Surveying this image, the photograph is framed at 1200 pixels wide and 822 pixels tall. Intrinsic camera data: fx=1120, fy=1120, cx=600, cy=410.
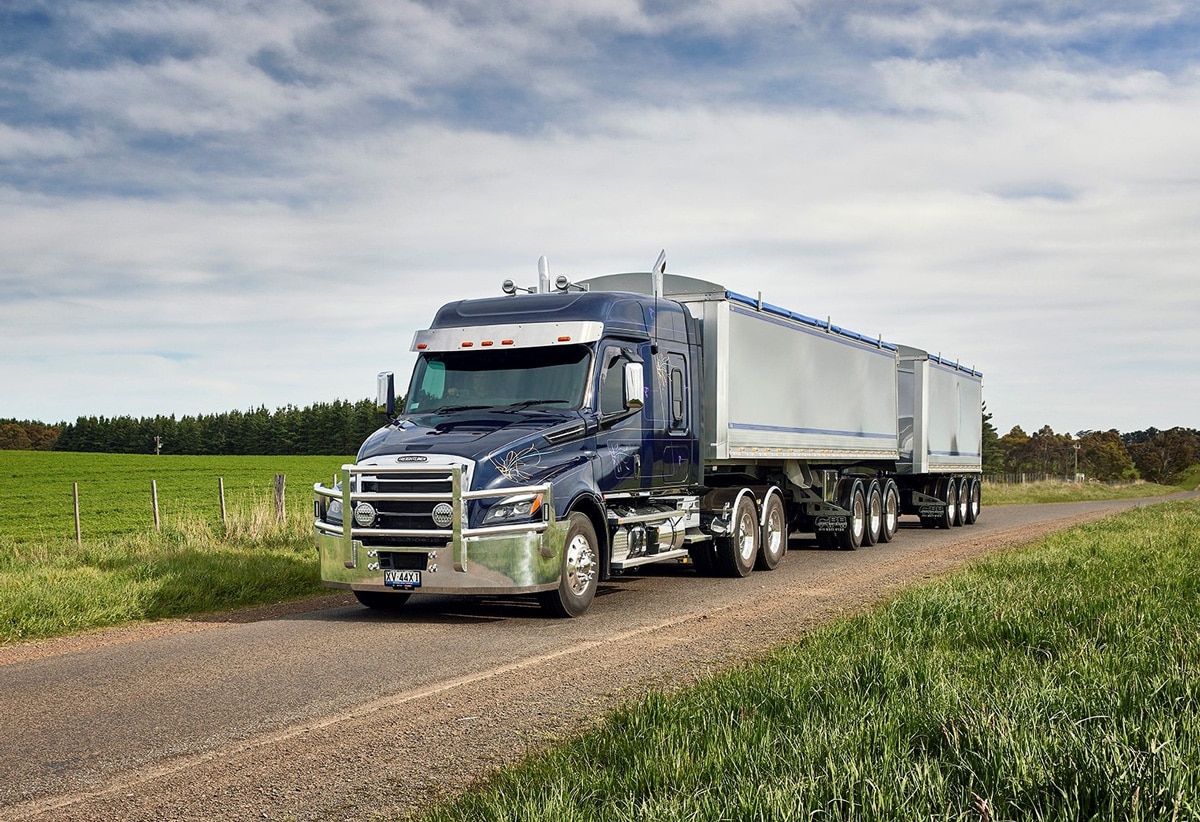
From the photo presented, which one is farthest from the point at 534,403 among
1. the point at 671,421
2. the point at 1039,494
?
the point at 1039,494

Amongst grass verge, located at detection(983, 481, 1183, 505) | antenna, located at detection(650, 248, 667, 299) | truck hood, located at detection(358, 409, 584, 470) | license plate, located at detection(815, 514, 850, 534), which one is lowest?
grass verge, located at detection(983, 481, 1183, 505)

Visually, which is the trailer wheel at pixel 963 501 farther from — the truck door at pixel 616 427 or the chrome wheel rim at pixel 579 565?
the chrome wheel rim at pixel 579 565

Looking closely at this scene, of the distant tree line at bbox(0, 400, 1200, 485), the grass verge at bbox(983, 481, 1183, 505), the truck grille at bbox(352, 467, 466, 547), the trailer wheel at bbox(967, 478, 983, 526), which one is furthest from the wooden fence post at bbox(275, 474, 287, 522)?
the distant tree line at bbox(0, 400, 1200, 485)

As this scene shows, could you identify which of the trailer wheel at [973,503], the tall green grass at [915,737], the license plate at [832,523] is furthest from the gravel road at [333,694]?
the trailer wheel at [973,503]

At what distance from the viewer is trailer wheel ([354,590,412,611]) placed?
11852mm

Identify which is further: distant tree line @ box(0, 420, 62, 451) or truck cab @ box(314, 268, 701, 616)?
distant tree line @ box(0, 420, 62, 451)

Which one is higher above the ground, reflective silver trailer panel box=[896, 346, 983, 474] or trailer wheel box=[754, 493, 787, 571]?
reflective silver trailer panel box=[896, 346, 983, 474]

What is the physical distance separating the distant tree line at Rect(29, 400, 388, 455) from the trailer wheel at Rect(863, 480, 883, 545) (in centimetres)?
9204

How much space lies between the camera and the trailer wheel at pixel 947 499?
1077 inches

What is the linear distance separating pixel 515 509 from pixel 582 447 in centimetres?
131

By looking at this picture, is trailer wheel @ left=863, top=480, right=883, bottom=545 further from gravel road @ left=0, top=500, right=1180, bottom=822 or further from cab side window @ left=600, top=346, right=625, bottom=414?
cab side window @ left=600, top=346, right=625, bottom=414

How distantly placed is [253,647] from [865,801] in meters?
6.76

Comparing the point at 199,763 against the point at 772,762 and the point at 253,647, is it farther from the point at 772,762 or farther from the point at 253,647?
the point at 253,647

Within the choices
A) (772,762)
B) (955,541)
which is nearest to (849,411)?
(955,541)
